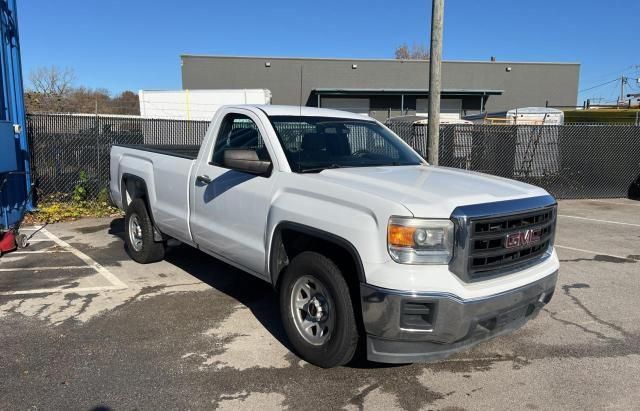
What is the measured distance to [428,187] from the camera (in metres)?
3.58

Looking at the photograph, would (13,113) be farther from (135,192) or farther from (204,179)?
(204,179)

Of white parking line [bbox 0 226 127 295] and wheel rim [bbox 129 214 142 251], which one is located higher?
wheel rim [bbox 129 214 142 251]

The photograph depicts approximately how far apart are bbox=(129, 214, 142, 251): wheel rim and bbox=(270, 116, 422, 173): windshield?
9.91 feet

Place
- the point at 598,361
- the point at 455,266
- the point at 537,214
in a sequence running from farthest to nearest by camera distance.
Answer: the point at 598,361
the point at 537,214
the point at 455,266

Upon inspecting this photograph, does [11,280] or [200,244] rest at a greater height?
[200,244]

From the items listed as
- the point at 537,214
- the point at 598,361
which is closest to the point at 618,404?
the point at 598,361


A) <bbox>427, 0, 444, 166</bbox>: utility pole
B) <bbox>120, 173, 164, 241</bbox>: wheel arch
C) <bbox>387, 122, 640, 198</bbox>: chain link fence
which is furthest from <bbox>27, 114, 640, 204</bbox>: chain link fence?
<bbox>120, 173, 164, 241</bbox>: wheel arch

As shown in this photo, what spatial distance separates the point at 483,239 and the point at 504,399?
1156 millimetres

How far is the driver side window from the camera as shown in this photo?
476 cm

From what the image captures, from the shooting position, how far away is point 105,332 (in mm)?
4473

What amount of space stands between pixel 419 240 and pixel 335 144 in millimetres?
1793

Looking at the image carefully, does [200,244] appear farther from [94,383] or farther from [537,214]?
[537,214]

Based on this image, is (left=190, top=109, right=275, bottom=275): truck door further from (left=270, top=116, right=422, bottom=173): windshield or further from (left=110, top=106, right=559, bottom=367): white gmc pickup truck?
(left=270, top=116, right=422, bottom=173): windshield

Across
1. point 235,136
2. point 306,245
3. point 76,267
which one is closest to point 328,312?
point 306,245
